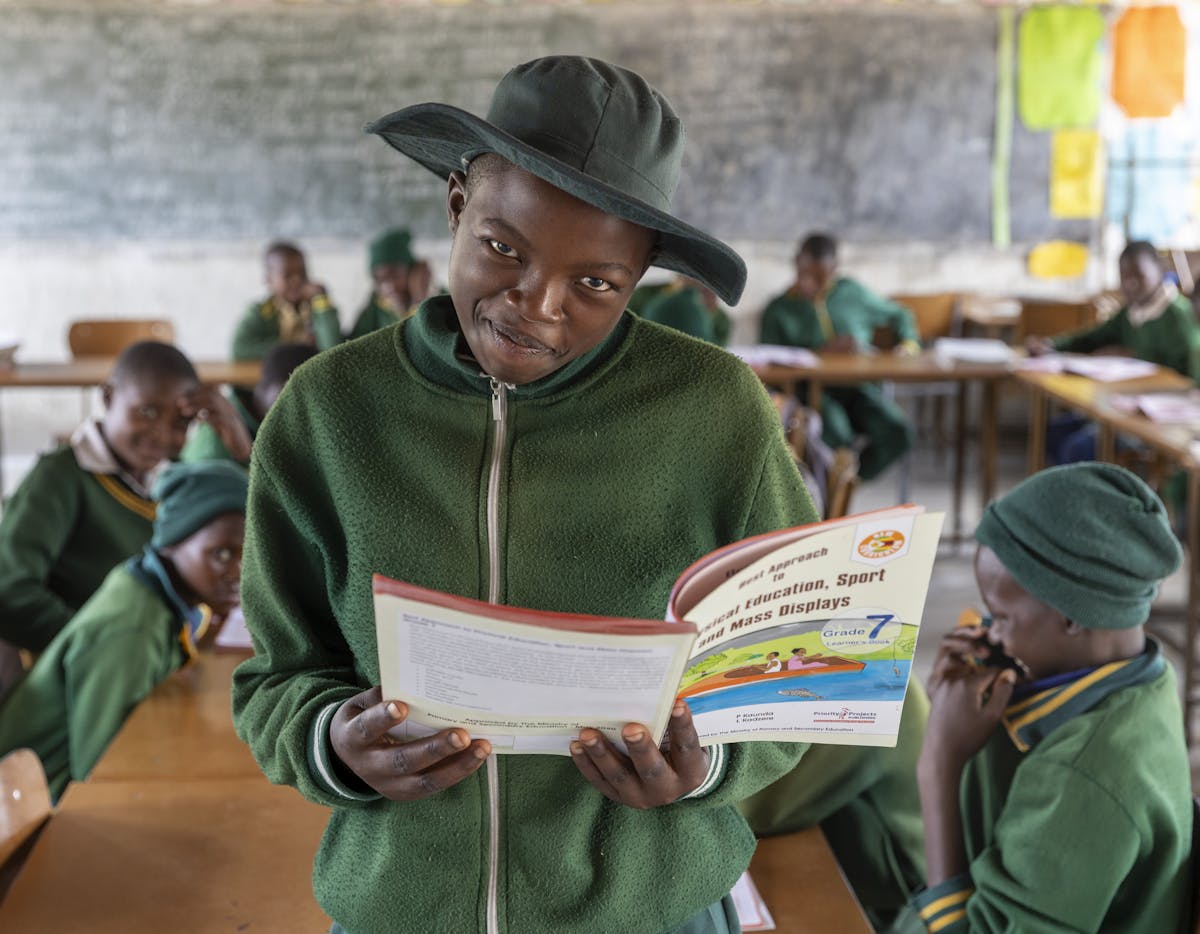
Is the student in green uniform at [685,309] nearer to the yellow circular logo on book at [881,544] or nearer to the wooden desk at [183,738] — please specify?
the wooden desk at [183,738]

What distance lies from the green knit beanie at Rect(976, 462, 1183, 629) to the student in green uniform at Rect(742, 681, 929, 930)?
289 mm

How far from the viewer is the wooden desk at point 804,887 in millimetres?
1357

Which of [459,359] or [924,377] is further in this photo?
[924,377]

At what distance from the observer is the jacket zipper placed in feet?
2.82

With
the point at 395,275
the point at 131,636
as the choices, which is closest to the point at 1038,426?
the point at 395,275

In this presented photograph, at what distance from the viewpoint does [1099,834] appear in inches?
54.7

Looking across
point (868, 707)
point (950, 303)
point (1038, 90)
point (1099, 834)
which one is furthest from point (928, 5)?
point (868, 707)

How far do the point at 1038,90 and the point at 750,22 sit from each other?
5.25 feet

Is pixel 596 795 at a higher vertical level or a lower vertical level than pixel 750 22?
lower

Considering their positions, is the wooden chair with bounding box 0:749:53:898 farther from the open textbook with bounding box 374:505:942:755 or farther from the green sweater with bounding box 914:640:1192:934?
the green sweater with bounding box 914:640:1192:934

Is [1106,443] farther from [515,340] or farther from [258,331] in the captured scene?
[515,340]

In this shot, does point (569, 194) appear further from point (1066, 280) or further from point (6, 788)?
point (1066, 280)

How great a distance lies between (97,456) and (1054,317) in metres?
5.20

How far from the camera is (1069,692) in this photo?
158 centimetres
